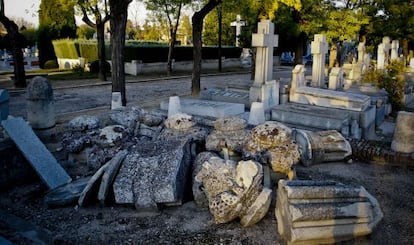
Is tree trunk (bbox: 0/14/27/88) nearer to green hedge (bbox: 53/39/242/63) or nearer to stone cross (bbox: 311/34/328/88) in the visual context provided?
green hedge (bbox: 53/39/242/63)

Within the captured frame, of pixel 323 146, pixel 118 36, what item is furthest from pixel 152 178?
pixel 118 36

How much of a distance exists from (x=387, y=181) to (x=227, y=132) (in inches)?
104

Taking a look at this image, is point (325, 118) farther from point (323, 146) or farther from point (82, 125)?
point (82, 125)

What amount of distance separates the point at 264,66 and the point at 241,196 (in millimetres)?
6728

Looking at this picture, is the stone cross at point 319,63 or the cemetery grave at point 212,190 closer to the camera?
the cemetery grave at point 212,190

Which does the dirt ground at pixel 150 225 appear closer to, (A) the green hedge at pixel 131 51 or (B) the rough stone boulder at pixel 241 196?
(B) the rough stone boulder at pixel 241 196

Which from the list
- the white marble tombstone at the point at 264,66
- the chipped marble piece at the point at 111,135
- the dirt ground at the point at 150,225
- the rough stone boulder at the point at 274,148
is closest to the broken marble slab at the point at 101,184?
the dirt ground at the point at 150,225

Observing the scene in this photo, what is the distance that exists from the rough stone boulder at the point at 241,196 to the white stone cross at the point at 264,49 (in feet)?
20.5

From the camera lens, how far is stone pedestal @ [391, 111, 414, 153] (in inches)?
269

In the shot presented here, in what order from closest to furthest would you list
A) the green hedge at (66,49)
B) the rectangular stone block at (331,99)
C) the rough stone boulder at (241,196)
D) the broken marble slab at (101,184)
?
the rough stone boulder at (241,196), the broken marble slab at (101,184), the rectangular stone block at (331,99), the green hedge at (66,49)

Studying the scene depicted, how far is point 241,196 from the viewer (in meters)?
4.14

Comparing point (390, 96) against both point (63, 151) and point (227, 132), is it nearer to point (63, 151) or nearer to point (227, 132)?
point (227, 132)

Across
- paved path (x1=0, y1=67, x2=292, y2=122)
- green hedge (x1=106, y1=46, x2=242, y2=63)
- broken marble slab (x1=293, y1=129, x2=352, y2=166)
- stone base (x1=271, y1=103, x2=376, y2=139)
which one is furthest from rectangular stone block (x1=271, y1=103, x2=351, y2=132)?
green hedge (x1=106, y1=46, x2=242, y2=63)

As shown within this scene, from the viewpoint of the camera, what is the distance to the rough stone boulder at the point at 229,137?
5.69m
